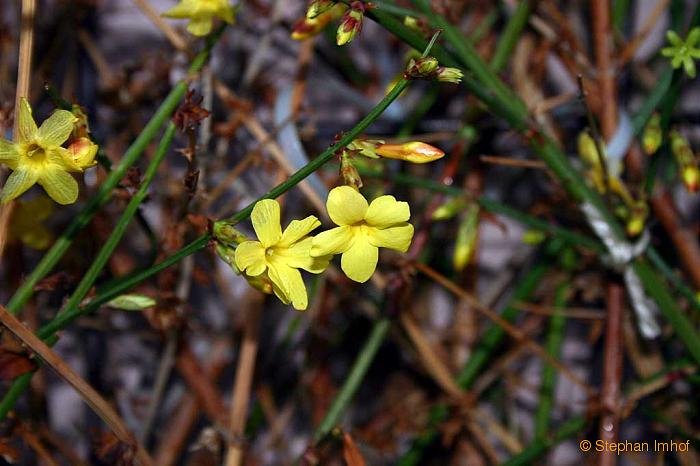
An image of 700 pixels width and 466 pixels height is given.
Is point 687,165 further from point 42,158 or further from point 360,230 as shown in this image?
point 42,158

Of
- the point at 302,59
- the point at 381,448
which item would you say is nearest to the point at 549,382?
the point at 381,448

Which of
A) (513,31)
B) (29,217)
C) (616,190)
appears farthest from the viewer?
(513,31)

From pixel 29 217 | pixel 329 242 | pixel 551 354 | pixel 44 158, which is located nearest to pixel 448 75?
pixel 329 242

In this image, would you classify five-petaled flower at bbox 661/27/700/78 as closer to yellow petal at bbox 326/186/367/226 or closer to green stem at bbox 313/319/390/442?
yellow petal at bbox 326/186/367/226

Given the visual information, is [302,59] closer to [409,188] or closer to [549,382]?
[409,188]

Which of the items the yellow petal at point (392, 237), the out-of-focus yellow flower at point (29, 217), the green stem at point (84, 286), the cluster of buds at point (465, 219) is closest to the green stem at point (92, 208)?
the green stem at point (84, 286)

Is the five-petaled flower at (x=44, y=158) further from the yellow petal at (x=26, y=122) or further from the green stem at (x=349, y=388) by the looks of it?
the green stem at (x=349, y=388)
